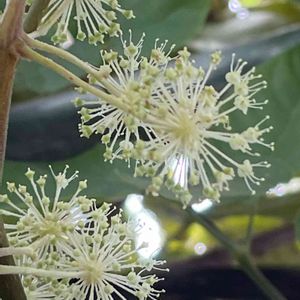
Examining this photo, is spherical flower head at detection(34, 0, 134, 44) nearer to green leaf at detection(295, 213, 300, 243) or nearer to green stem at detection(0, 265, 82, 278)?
green stem at detection(0, 265, 82, 278)

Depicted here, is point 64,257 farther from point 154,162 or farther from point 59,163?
point 59,163

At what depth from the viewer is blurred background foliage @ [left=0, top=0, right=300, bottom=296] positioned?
0.95 metres

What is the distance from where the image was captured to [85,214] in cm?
67

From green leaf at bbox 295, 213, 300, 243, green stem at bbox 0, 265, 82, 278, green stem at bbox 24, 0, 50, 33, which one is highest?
green leaf at bbox 295, 213, 300, 243

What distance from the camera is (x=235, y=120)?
1.01 metres

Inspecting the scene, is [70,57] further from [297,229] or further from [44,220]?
[297,229]

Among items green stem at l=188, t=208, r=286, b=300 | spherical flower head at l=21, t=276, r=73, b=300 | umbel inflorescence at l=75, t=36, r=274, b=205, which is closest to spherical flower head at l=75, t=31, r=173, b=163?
umbel inflorescence at l=75, t=36, r=274, b=205

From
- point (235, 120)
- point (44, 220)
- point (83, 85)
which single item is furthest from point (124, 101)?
point (235, 120)

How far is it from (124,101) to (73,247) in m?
0.15

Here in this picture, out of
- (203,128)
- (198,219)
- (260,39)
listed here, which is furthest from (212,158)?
(260,39)

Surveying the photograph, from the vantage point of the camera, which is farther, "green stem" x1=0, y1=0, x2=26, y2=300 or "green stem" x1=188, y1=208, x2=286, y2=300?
"green stem" x1=188, y1=208, x2=286, y2=300

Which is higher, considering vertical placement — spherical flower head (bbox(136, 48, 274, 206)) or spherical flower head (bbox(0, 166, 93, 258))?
spherical flower head (bbox(136, 48, 274, 206))

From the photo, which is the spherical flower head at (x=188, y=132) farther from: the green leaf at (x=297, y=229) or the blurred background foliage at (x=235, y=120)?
the green leaf at (x=297, y=229)

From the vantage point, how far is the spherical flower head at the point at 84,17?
655 millimetres
